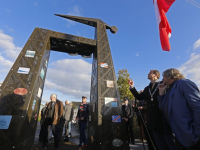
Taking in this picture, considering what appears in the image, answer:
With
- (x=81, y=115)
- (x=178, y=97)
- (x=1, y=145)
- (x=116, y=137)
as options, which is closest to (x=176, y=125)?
(x=178, y=97)

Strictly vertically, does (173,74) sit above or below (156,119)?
above

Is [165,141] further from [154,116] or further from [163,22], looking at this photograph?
[163,22]

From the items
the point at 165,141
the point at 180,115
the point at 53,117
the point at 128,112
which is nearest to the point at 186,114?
the point at 180,115

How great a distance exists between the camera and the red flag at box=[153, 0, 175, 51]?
4.85 metres

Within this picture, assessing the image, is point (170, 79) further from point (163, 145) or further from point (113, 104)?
point (113, 104)

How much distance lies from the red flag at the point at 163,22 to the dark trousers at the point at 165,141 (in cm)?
350

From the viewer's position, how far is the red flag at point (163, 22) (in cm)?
485

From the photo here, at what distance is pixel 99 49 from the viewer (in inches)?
262

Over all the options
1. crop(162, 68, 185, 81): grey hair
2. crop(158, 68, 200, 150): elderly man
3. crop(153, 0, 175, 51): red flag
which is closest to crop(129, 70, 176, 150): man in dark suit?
crop(158, 68, 200, 150): elderly man

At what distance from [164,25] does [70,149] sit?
22.6 ft

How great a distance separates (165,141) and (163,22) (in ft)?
15.4

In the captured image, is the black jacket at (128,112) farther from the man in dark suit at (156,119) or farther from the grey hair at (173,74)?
the grey hair at (173,74)

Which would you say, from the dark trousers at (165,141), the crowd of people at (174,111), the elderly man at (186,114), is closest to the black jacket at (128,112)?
the crowd of people at (174,111)

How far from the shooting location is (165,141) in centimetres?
262
